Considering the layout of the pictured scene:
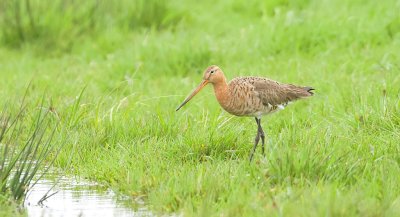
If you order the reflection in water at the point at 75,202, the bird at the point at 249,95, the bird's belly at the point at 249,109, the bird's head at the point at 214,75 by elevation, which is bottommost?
the reflection in water at the point at 75,202

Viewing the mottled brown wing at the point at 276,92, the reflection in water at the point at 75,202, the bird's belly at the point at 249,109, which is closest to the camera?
the reflection in water at the point at 75,202

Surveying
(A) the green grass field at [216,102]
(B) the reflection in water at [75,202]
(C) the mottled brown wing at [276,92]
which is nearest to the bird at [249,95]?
(C) the mottled brown wing at [276,92]

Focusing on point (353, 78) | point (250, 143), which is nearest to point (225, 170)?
point (250, 143)

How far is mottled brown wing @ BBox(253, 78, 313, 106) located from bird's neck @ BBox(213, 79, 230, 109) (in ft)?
0.89

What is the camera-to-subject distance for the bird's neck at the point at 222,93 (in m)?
7.18

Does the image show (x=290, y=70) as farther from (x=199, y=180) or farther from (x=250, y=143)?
(x=199, y=180)

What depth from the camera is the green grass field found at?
5.74 meters

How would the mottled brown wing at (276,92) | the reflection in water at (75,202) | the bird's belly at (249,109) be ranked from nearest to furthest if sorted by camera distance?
the reflection in water at (75,202)
the bird's belly at (249,109)
the mottled brown wing at (276,92)

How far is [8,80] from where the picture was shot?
32.5ft

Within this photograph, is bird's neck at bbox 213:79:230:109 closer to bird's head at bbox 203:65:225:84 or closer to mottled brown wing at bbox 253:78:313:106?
bird's head at bbox 203:65:225:84

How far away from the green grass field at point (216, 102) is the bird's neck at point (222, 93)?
0.65ft

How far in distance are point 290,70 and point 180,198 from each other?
13.5 feet

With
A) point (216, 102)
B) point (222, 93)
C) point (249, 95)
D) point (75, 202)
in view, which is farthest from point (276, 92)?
point (75, 202)

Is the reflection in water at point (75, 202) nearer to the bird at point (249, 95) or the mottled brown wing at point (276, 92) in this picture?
the bird at point (249, 95)
